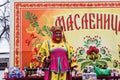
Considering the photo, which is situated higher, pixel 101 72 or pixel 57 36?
pixel 57 36

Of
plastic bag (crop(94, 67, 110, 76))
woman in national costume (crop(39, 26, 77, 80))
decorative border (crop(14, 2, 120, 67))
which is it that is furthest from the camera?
decorative border (crop(14, 2, 120, 67))

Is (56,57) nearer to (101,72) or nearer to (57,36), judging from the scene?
(57,36)

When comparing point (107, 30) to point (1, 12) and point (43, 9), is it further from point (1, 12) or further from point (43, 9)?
point (1, 12)

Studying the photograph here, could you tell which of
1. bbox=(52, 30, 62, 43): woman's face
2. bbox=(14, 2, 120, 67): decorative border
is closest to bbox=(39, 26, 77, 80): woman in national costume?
bbox=(52, 30, 62, 43): woman's face

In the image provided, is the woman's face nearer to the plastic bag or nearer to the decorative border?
the plastic bag

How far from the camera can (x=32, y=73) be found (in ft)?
24.7

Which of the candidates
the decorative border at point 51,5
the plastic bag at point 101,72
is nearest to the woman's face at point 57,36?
the plastic bag at point 101,72

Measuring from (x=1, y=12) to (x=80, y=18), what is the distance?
5.29 meters

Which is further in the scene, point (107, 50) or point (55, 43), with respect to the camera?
point (107, 50)

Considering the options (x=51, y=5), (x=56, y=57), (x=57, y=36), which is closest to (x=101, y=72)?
(x=56, y=57)

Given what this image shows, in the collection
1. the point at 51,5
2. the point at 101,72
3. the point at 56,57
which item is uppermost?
the point at 51,5

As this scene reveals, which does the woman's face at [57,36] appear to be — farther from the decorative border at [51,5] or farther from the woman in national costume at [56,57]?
the decorative border at [51,5]

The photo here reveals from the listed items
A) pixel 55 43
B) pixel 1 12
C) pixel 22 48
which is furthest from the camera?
pixel 1 12

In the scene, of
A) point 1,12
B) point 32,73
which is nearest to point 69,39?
point 32,73
